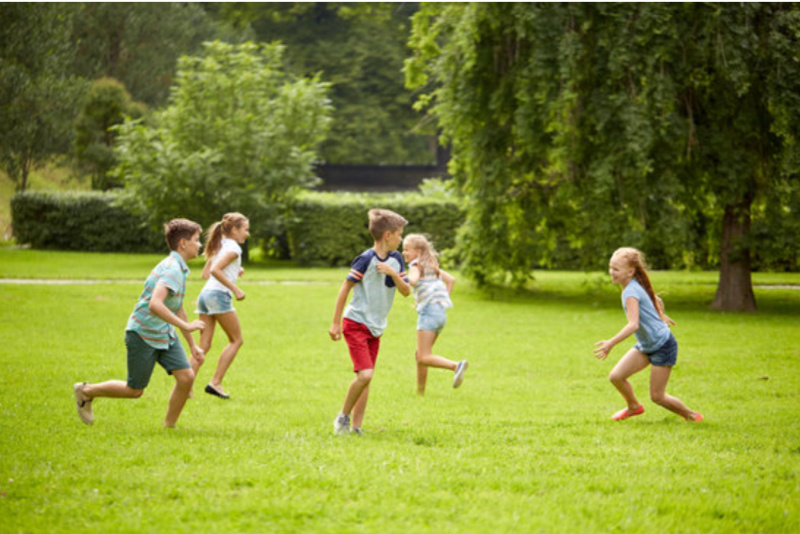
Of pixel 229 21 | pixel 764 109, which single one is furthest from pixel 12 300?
pixel 229 21

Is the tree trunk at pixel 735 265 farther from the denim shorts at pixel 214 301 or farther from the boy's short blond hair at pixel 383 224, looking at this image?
the boy's short blond hair at pixel 383 224

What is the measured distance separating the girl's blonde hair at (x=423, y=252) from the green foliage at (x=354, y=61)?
41.4m

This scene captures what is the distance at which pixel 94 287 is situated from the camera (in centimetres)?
2034

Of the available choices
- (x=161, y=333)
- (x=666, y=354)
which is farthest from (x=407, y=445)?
(x=666, y=354)

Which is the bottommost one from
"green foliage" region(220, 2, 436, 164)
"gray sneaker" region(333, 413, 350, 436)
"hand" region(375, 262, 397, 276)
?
"gray sneaker" region(333, 413, 350, 436)

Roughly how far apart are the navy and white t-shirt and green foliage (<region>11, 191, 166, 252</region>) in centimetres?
2691

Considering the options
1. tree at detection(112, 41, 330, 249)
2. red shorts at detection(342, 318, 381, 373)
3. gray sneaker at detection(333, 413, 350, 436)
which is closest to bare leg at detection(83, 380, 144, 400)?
gray sneaker at detection(333, 413, 350, 436)

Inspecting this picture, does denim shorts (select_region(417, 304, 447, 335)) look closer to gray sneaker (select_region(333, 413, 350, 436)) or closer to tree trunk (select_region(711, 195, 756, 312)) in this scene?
gray sneaker (select_region(333, 413, 350, 436))

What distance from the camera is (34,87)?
40500mm

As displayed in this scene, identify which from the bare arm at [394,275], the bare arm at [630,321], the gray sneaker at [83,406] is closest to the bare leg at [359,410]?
the bare arm at [394,275]

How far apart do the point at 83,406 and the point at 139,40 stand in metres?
47.8

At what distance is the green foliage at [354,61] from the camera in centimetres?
5125

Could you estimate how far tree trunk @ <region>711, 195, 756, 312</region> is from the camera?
17594 millimetres

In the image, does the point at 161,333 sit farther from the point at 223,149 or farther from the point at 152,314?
the point at 223,149
